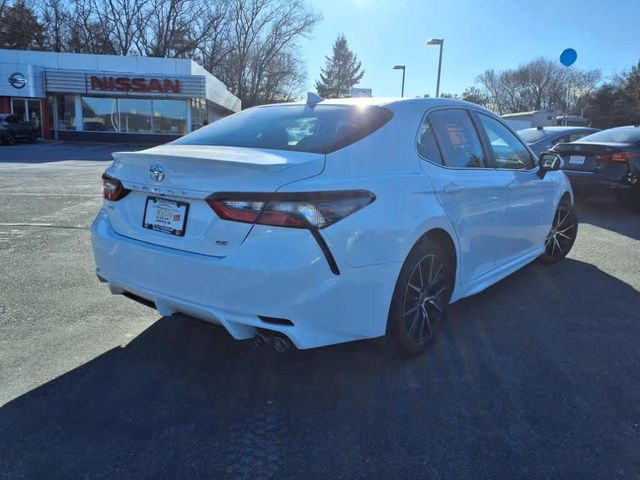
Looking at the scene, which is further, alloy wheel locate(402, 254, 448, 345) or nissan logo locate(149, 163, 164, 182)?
alloy wheel locate(402, 254, 448, 345)

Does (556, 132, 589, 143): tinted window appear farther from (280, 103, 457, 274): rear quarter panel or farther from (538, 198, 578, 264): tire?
(280, 103, 457, 274): rear quarter panel

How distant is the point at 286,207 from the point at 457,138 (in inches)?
68.7

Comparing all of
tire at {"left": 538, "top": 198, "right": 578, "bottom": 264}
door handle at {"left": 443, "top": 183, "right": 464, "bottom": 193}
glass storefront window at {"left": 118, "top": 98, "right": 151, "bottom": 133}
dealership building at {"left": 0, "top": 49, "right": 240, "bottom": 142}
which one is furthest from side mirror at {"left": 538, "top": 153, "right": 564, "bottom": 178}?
glass storefront window at {"left": 118, "top": 98, "right": 151, "bottom": 133}

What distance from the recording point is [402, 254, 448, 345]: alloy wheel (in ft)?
10.4

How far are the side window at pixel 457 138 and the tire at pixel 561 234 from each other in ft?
6.50

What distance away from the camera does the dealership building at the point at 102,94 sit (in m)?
32.1

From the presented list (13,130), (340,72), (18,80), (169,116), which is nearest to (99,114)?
(169,116)

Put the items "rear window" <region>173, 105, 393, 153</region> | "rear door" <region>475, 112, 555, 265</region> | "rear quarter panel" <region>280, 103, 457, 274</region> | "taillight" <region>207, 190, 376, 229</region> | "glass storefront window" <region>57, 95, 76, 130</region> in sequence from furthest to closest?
1. "glass storefront window" <region>57, 95, 76, 130</region>
2. "rear door" <region>475, 112, 555, 265</region>
3. "rear window" <region>173, 105, 393, 153</region>
4. "rear quarter panel" <region>280, 103, 457, 274</region>
5. "taillight" <region>207, 190, 376, 229</region>

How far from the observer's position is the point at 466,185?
11.5 ft

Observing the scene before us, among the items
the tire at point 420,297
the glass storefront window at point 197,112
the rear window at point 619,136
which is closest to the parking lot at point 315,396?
the tire at point 420,297

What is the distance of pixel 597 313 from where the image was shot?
424 centimetres

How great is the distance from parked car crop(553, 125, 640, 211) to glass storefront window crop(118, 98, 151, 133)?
29.7 m

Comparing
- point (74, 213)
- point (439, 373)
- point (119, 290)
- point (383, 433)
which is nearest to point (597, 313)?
point (439, 373)

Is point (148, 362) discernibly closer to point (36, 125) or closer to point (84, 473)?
point (84, 473)
